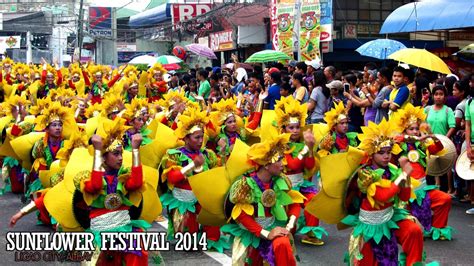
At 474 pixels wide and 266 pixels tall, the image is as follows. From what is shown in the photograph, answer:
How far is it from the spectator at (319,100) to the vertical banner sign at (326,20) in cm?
859

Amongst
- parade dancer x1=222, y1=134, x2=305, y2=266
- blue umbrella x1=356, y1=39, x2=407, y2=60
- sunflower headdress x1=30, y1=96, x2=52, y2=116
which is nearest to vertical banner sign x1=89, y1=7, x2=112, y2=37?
blue umbrella x1=356, y1=39, x2=407, y2=60

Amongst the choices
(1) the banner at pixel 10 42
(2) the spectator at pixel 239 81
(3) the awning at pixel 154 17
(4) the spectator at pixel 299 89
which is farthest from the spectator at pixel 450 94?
(1) the banner at pixel 10 42

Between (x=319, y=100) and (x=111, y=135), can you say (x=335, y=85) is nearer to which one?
(x=319, y=100)

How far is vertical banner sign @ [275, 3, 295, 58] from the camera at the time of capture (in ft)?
71.2

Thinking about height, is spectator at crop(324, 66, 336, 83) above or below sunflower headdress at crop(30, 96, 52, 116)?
above

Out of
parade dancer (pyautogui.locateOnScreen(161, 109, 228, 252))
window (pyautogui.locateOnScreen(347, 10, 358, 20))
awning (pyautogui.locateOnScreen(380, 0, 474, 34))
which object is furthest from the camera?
window (pyautogui.locateOnScreen(347, 10, 358, 20))

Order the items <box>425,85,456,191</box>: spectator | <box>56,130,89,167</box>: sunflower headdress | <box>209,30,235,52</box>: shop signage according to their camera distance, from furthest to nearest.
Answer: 1. <box>209,30,235,52</box>: shop signage
2. <box>425,85,456,191</box>: spectator
3. <box>56,130,89,167</box>: sunflower headdress

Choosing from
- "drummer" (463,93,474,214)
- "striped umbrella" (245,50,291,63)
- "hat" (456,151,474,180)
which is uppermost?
"striped umbrella" (245,50,291,63)

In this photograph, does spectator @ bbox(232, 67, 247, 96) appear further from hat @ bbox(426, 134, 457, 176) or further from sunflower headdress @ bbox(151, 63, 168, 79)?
hat @ bbox(426, 134, 457, 176)

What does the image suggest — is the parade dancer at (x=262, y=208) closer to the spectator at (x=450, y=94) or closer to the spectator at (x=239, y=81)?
the spectator at (x=450, y=94)

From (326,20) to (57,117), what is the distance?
13.3 m

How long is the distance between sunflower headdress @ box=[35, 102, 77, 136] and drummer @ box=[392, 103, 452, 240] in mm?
3879

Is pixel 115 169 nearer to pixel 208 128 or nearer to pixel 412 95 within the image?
pixel 208 128

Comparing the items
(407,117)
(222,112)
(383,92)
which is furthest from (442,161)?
(222,112)
